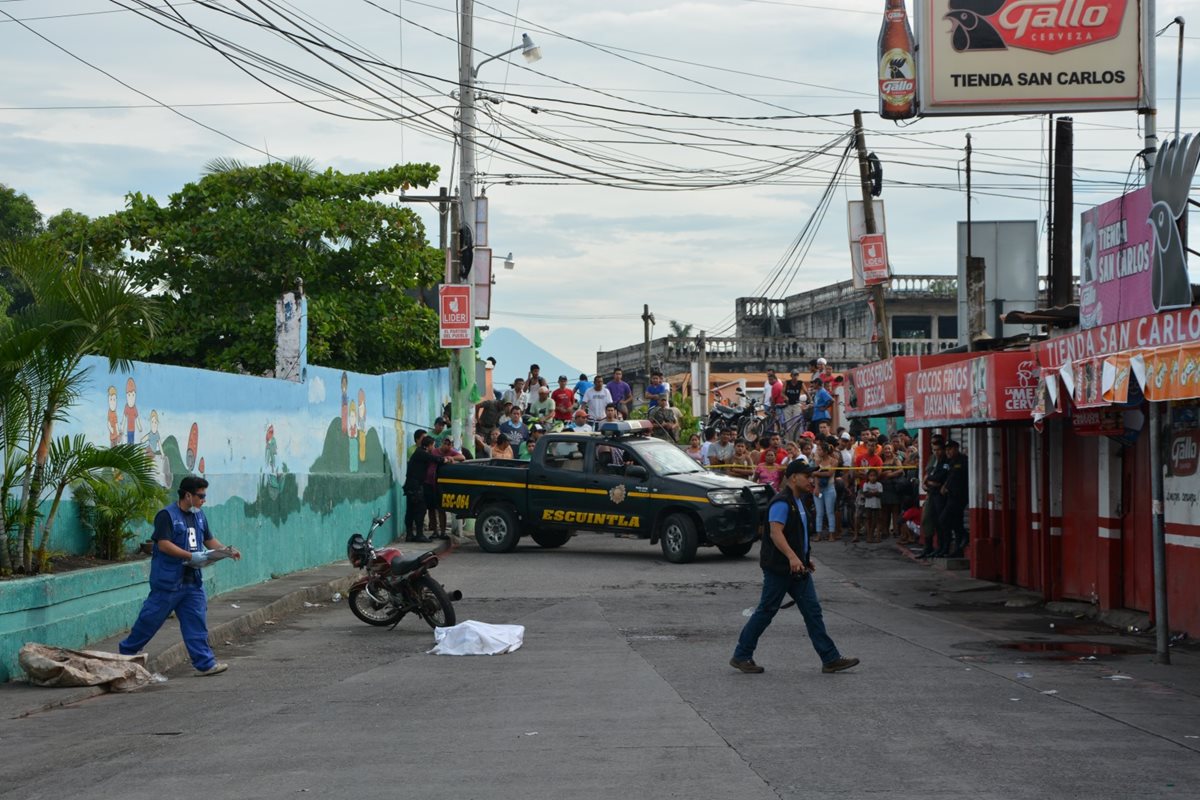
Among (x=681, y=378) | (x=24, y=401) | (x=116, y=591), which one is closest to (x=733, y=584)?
(x=116, y=591)

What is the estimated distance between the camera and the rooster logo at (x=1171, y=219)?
40.8 feet

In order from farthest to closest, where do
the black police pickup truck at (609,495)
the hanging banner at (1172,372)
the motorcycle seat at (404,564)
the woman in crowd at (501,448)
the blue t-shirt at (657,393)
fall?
the blue t-shirt at (657,393), the woman in crowd at (501,448), the black police pickup truck at (609,495), the motorcycle seat at (404,564), the hanging banner at (1172,372)

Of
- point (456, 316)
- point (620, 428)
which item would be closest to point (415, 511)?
point (456, 316)

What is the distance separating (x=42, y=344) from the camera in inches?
480

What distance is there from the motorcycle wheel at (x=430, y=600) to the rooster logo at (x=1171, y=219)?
752 centimetres

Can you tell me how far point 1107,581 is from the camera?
16.2 meters

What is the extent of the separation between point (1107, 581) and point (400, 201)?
70.2ft

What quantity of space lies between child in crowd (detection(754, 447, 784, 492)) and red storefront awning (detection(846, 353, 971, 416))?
2.24m

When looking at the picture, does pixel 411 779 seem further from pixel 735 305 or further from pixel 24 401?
pixel 735 305

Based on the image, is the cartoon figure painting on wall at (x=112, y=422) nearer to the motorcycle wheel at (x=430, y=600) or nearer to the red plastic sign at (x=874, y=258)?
the motorcycle wheel at (x=430, y=600)

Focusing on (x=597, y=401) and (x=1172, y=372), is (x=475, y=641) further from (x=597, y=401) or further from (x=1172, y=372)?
(x=597, y=401)

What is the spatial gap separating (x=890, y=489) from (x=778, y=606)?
14.1 meters

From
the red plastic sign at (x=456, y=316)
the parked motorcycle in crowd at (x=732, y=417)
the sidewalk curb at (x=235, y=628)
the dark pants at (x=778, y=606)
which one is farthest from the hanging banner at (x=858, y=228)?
the dark pants at (x=778, y=606)

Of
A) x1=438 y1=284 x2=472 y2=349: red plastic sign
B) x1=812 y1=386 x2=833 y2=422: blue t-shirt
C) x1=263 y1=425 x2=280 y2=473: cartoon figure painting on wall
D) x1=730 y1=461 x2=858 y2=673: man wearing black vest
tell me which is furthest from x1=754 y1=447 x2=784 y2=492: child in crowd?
x1=730 y1=461 x2=858 y2=673: man wearing black vest
